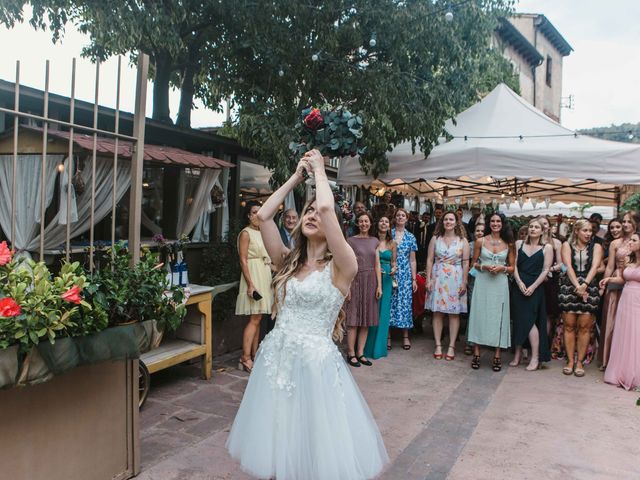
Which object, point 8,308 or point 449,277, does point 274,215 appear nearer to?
point 8,308

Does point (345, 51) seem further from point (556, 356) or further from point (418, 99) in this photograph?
point (556, 356)

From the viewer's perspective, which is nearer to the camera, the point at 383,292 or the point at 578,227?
the point at 578,227

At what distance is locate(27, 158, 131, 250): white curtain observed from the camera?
4695 millimetres

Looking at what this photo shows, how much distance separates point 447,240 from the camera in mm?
7094

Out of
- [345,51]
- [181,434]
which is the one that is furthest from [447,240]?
[181,434]

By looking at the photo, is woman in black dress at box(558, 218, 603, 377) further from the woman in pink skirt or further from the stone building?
the stone building

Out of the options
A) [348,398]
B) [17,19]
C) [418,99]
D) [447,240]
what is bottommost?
[348,398]

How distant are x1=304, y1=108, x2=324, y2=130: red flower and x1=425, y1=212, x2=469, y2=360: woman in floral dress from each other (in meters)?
4.37

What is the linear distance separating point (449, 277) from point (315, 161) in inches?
186

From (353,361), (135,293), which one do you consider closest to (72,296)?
(135,293)

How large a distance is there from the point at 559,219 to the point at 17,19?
977cm

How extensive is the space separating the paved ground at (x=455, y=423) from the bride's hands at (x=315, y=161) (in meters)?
2.21

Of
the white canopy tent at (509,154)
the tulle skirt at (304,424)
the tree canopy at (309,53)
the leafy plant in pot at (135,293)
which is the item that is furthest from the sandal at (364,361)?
the tulle skirt at (304,424)

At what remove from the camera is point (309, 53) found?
661cm
